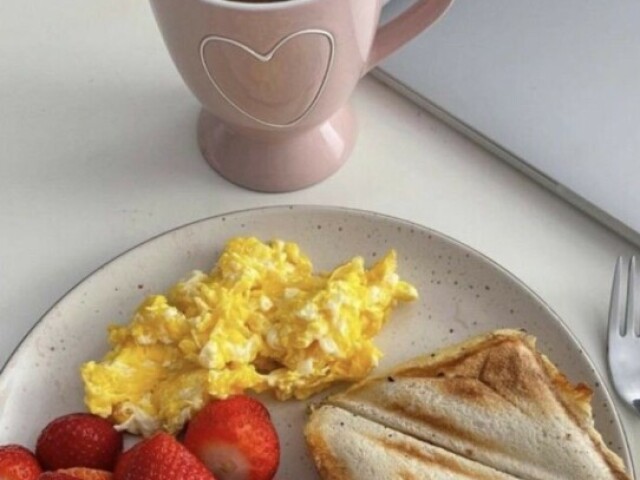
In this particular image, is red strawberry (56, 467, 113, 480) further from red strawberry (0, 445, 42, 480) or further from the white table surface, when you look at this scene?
the white table surface

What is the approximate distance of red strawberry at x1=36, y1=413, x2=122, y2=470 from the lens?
939 millimetres

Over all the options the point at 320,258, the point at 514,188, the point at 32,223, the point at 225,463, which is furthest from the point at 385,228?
the point at 32,223

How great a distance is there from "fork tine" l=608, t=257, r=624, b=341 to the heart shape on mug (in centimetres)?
36

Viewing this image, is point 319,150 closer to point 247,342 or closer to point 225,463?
point 247,342

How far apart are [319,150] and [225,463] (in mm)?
387

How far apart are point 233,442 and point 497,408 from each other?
24cm

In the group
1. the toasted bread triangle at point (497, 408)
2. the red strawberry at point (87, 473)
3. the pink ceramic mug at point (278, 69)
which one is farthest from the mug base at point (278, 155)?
the red strawberry at point (87, 473)

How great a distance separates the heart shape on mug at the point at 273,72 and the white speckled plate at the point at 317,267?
11cm

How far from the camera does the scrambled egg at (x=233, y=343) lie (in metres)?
0.96

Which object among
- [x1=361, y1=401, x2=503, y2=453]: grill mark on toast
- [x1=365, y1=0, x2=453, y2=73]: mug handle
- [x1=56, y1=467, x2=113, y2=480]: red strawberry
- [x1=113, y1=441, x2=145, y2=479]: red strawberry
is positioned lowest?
[x1=56, y1=467, x2=113, y2=480]: red strawberry

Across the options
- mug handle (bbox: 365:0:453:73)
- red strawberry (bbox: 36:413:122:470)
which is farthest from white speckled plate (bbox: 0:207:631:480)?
mug handle (bbox: 365:0:453:73)

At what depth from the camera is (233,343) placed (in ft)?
3.15

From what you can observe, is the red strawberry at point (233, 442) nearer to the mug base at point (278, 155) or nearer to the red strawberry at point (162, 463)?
the red strawberry at point (162, 463)

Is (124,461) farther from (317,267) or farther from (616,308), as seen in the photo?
(616,308)
